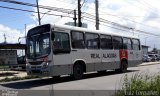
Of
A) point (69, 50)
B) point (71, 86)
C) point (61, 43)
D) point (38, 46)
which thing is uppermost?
point (61, 43)

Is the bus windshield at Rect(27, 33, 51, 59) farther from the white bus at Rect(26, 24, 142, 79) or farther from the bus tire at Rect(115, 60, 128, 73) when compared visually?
the bus tire at Rect(115, 60, 128, 73)

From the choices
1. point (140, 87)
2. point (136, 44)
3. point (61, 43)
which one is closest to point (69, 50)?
point (61, 43)

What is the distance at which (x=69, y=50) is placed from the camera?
17734 mm

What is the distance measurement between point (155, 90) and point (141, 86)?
13.7 inches

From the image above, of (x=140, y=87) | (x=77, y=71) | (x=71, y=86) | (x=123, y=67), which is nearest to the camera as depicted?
(x=140, y=87)

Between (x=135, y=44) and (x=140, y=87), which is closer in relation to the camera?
(x=140, y=87)

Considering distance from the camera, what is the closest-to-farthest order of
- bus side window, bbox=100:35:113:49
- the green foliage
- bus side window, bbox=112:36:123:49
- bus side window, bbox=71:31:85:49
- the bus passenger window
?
the green foliage, bus side window, bbox=71:31:85:49, bus side window, bbox=100:35:113:49, bus side window, bbox=112:36:123:49, the bus passenger window

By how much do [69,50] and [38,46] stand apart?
1767 mm

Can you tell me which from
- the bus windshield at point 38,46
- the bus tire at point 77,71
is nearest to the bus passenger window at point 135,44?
the bus tire at point 77,71

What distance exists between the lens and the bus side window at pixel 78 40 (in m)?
18.2

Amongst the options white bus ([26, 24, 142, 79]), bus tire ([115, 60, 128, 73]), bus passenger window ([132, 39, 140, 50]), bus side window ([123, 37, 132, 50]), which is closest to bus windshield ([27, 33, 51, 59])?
white bus ([26, 24, 142, 79])

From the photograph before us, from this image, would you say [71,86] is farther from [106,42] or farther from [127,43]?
[127,43]

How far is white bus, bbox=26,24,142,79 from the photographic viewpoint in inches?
656

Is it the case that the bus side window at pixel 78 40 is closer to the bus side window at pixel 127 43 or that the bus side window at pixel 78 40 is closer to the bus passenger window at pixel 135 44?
the bus side window at pixel 127 43
